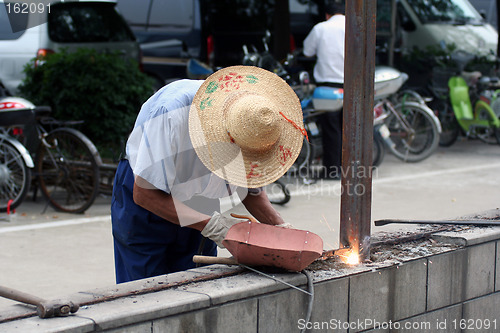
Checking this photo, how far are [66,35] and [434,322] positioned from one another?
7252 millimetres

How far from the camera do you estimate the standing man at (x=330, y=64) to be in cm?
807

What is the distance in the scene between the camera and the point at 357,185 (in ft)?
10.8

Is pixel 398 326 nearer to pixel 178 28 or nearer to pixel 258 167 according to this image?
pixel 258 167

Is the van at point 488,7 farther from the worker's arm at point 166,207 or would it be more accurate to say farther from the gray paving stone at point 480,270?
the worker's arm at point 166,207

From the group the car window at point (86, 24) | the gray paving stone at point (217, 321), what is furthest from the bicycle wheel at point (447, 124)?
the gray paving stone at point (217, 321)

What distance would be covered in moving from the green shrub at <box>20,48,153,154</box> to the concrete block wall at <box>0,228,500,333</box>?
4733mm

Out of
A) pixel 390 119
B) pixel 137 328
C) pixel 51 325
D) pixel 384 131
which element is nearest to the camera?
pixel 51 325

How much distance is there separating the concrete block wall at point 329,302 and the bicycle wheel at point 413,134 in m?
5.73

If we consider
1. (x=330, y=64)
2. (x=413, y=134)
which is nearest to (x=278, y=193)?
(x=330, y=64)

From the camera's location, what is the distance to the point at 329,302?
301 cm

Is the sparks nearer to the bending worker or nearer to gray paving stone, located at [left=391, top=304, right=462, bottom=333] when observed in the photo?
gray paving stone, located at [left=391, top=304, right=462, bottom=333]

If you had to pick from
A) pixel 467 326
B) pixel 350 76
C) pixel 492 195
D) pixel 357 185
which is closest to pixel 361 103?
pixel 350 76

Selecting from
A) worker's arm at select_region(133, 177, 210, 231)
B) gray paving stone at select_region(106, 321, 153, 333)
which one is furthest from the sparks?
gray paving stone at select_region(106, 321, 153, 333)

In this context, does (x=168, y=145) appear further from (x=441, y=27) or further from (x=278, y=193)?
(x=441, y=27)
